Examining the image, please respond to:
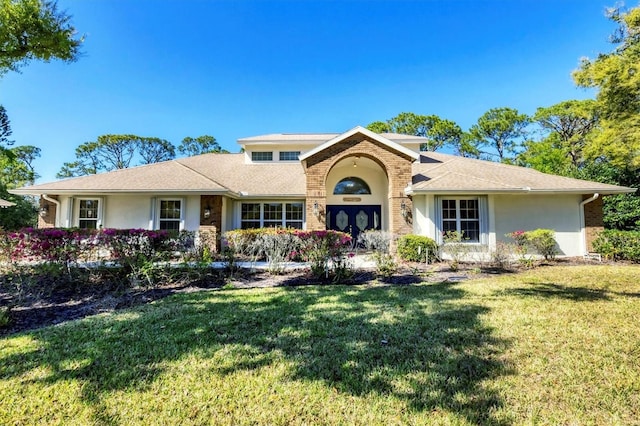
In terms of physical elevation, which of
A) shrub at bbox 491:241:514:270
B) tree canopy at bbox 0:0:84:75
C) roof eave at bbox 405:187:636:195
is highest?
tree canopy at bbox 0:0:84:75

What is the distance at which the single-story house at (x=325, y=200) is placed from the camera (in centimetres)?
1272

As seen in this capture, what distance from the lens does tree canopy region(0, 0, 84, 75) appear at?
311 inches

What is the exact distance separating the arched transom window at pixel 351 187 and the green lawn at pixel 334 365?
10.6 m

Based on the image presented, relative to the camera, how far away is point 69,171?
38656 millimetres

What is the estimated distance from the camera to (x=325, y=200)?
1355 centimetres

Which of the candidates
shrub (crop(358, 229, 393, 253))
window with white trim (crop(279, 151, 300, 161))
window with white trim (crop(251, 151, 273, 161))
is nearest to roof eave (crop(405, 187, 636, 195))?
shrub (crop(358, 229, 393, 253))

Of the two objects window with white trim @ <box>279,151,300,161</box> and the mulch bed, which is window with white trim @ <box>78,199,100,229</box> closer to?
the mulch bed

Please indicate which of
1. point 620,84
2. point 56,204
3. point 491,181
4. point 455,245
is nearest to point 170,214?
point 56,204

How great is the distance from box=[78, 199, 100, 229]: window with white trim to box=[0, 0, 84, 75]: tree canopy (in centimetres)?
608

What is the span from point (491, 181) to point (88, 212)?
63.5 feet

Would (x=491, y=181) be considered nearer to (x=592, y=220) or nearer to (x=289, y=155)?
(x=592, y=220)

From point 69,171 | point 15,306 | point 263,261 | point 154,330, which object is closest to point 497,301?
point 154,330

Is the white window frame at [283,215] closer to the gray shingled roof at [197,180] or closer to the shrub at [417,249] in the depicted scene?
the gray shingled roof at [197,180]

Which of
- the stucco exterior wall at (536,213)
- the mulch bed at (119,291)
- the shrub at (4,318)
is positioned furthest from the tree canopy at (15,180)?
the stucco exterior wall at (536,213)
